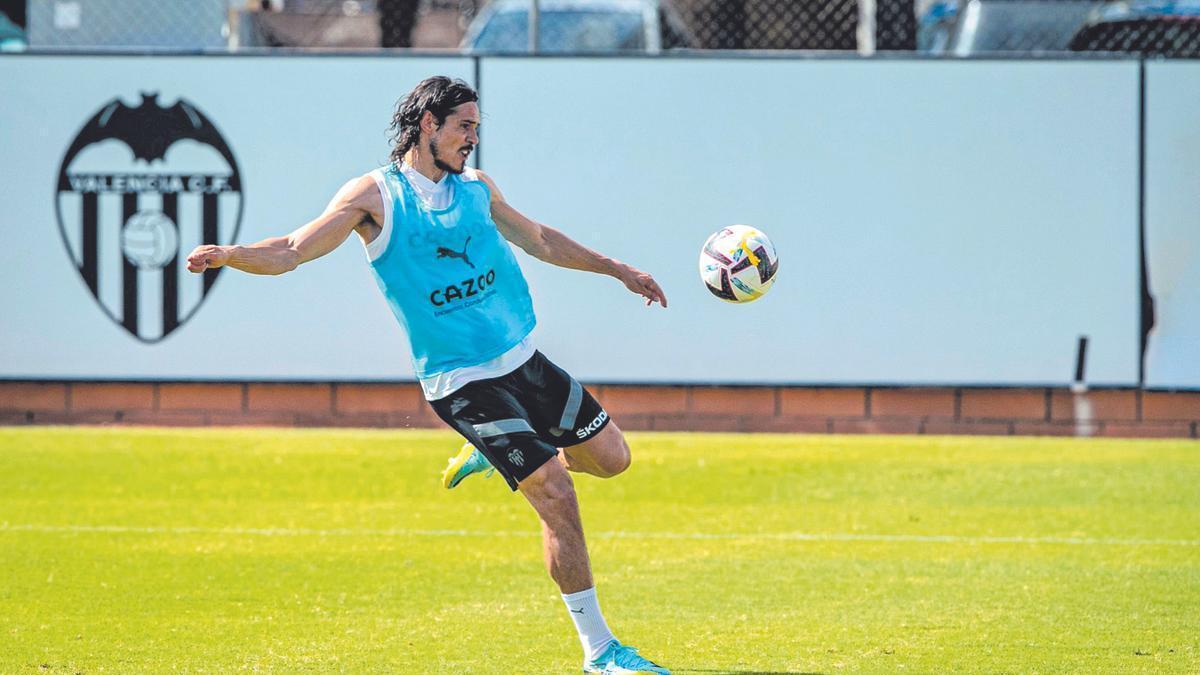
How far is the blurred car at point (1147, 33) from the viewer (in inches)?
594

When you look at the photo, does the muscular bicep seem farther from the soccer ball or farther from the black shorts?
the soccer ball

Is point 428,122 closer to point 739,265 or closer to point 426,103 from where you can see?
point 426,103

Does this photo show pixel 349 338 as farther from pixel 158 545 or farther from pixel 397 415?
pixel 158 545

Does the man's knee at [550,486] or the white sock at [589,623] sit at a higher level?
the man's knee at [550,486]

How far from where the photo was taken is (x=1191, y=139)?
14258mm

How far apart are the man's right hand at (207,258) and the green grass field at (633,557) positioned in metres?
1.66

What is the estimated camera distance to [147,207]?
1472cm

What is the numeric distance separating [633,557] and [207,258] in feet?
13.1

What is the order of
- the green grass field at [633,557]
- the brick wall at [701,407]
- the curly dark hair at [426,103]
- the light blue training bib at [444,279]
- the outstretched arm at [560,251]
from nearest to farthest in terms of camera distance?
the light blue training bib at [444,279] → the curly dark hair at [426,103] → the green grass field at [633,557] → the outstretched arm at [560,251] → the brick wall at [701,407]

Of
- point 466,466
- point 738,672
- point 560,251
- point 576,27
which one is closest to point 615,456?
point 466,466

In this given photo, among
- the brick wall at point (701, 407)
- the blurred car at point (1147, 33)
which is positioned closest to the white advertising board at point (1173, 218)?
the brick wall at point (701, 407)

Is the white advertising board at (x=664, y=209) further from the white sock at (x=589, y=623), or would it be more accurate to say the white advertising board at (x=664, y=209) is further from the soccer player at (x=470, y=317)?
the white sock at (x=589, y=623)

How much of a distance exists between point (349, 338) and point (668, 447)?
317 centimetres

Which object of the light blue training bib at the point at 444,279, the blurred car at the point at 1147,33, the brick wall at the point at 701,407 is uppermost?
the blurred car at the point at 1147,33
